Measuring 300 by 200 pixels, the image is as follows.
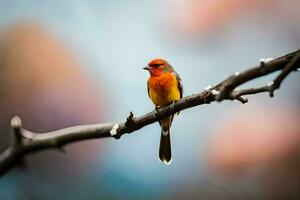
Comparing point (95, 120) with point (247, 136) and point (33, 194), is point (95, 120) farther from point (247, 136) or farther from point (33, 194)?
point (247, 136)

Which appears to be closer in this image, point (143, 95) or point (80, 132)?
point (80, 132)

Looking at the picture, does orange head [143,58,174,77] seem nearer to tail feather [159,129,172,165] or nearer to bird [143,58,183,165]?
bird [143,58,183,165]

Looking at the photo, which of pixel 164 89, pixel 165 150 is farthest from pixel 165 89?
pixel 165 150

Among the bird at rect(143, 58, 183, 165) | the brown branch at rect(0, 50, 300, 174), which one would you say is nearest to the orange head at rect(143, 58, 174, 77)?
the bird at rect(143, 58, 183, 165)

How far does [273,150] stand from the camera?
1.35m

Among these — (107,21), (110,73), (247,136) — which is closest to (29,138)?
(110,73)

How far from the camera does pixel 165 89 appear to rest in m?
1.37

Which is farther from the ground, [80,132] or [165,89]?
[165,89]

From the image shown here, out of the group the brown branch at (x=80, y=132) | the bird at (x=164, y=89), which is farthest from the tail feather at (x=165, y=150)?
the brown branch at (x=80, y=132)

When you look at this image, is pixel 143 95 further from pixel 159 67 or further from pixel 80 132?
pixel 80 132

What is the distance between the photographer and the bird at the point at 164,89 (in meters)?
1.37

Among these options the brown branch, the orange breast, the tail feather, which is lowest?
the tail feather

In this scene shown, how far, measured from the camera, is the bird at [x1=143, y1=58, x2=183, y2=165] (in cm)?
137

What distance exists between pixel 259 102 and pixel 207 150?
191mm
